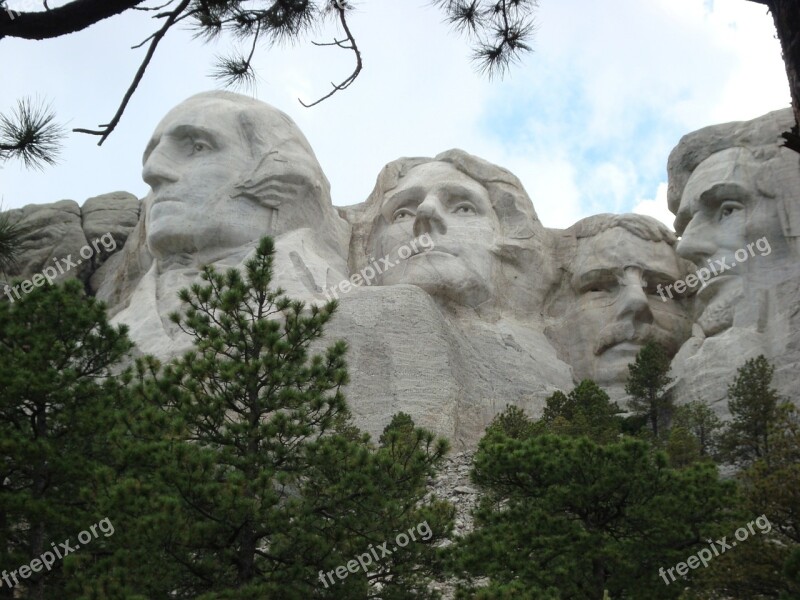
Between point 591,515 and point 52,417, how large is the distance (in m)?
5.60

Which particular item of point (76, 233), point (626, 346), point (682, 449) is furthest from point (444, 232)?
point (682, 449)

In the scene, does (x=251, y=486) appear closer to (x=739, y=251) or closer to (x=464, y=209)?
(x=739, y=251)

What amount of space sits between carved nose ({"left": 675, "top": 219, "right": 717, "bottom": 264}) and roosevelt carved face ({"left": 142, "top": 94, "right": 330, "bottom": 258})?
7224 mm

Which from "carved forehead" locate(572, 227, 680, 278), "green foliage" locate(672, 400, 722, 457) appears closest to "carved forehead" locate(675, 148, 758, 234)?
"carved forehead" locate(572, 227, 680, 278)

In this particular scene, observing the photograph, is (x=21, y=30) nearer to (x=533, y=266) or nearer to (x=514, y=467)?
(x=514, y=467)

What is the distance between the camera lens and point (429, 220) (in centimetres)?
2891

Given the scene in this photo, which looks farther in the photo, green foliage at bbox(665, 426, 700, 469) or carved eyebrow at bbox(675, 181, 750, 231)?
carved eyebrow at bbox(675, 181, 750, 231)

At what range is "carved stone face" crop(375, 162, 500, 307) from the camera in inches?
1105

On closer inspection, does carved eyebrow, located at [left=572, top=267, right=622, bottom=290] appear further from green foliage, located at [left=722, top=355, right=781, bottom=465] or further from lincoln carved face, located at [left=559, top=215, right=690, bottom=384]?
green foliage, located at [left=722, top=355, right=781, bottom=465]

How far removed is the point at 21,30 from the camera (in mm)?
7695

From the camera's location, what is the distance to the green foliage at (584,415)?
20688 millimetres

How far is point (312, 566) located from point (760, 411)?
34.7ft

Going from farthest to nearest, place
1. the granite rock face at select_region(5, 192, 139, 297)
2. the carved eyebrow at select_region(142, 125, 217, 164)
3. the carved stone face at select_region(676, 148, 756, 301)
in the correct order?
the granite rock face at select_region(5, 192, 139, 297), the carved eyebrow at select_region(142, 125, 217, 164), the carved stone face at select_region(676, 148, 756, 301)

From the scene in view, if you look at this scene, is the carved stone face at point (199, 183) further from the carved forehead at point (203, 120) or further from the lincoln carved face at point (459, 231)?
the lincoln carved face at point (459, 231)
